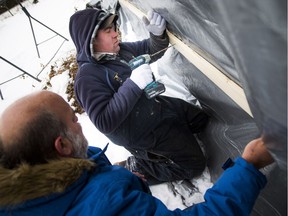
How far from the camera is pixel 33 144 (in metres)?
0.87

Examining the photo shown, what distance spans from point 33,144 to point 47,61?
5.41 metres

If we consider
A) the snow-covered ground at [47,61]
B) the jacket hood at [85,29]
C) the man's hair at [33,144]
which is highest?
Answer: the jacket hood at [85,29]

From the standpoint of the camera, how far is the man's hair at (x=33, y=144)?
0.86 meters

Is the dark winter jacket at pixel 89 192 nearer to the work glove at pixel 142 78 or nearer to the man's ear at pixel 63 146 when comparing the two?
the man's ear at pixel 63 146

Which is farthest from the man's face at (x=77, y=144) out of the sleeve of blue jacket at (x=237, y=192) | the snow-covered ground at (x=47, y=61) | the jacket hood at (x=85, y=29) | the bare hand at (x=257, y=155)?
the snow-covered ground at (x=47, y=61)

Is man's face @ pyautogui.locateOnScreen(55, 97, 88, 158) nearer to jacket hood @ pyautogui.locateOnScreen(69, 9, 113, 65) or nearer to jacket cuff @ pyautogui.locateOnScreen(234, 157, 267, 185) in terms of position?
jacket cuff @ pyautogui.locateOnScreen(234, 157, 267, 185)

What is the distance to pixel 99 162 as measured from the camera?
3.66 feet

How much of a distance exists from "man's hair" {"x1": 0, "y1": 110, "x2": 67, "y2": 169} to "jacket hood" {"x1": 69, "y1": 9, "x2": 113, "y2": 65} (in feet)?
2.56

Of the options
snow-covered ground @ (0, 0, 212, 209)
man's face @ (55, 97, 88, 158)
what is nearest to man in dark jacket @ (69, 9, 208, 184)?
snow-covered ground @ (0, 0, 212, 209)

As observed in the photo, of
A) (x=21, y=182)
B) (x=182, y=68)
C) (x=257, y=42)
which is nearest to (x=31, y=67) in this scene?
(x=182, y=68)

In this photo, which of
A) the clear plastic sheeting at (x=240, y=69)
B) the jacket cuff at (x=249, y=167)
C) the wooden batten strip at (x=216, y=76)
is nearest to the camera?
the clear plastic sheeting at (x=240, y=69)

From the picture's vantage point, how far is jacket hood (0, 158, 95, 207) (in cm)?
78

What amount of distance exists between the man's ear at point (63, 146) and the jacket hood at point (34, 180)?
0.18ft

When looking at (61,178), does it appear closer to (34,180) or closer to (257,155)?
(34,180)
